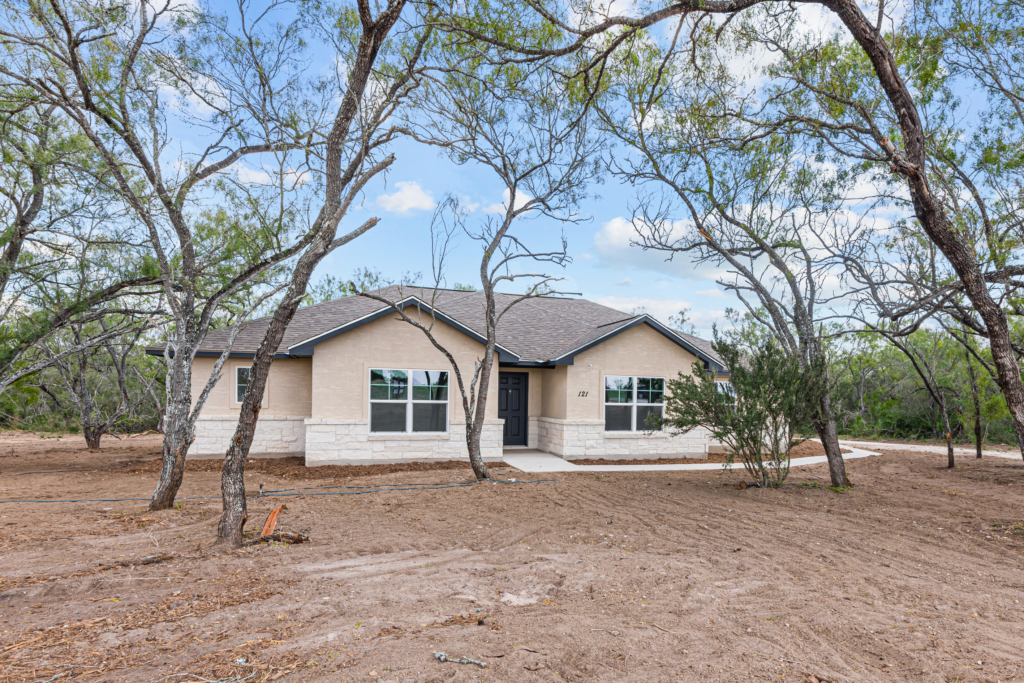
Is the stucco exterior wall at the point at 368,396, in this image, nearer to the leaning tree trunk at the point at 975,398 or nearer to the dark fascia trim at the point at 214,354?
the dark fascia trim at the point at 214,354

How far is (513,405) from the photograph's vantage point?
622 inches

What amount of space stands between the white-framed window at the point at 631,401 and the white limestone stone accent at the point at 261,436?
805 cm

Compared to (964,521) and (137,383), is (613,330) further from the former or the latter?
(137,383)

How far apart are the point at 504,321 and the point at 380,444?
6105 mm

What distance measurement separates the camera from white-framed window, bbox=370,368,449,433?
1301 cm

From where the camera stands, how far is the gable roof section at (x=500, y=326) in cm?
1294

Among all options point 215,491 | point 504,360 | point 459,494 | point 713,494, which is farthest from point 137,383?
point 713,494

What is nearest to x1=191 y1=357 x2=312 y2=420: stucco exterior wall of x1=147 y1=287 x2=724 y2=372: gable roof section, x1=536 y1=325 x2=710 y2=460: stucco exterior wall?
x1=147 y1=287 x2=724 y2=372: gable roof section

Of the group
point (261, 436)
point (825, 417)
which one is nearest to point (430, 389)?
point (261, 436)

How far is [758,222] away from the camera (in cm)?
1075

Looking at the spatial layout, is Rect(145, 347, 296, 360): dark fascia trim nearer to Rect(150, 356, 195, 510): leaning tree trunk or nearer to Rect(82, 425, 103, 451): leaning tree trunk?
Rect(82, 425, 103, 451): leaning tree trunk

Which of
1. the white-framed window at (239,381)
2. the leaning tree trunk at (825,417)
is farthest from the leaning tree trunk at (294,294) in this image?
the leaning tree trunk at (825,417)

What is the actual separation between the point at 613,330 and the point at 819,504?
21.1 ft

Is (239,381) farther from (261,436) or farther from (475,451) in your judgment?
(475,451)
